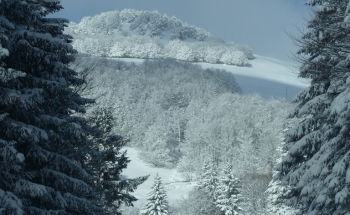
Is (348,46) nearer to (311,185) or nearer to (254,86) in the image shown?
(311,185)

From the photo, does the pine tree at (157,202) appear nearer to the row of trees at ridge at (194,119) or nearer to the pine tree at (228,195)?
the pine tree at (228,195)

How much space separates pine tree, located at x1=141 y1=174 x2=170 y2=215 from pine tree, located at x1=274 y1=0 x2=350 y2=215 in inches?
787

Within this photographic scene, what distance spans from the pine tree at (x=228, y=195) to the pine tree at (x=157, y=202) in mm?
7335

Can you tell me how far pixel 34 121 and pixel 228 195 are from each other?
100 feet

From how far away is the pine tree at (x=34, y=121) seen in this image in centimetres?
672

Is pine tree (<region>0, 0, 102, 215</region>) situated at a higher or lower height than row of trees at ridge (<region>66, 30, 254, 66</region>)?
lower

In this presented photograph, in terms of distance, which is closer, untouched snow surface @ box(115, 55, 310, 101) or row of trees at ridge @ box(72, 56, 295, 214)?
row of trees at ridge @ box(72, 56, 295, 214)

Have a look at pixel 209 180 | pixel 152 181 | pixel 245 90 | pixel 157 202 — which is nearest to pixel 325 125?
pixel 157 202

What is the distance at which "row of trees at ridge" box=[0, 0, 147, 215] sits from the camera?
265 inches

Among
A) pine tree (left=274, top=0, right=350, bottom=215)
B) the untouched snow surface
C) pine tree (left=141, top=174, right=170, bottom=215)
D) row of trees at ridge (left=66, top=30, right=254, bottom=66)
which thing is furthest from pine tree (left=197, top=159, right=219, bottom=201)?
row of trees at ridge (left=66, top=30, right=254, bottom=66)

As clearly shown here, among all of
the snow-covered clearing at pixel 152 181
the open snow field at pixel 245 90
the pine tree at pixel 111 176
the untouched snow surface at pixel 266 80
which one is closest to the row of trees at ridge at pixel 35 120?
the pine tree at pixel 111 176

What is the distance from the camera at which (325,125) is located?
9.87m

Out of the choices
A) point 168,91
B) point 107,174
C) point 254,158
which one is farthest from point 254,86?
point 107,174

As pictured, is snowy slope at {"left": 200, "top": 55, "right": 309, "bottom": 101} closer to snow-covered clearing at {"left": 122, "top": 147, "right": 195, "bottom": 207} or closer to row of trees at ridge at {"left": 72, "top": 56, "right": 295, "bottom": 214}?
row of trees at ridge at {"left": 72, "top": 56, "right": 295, "bottom": 214}
